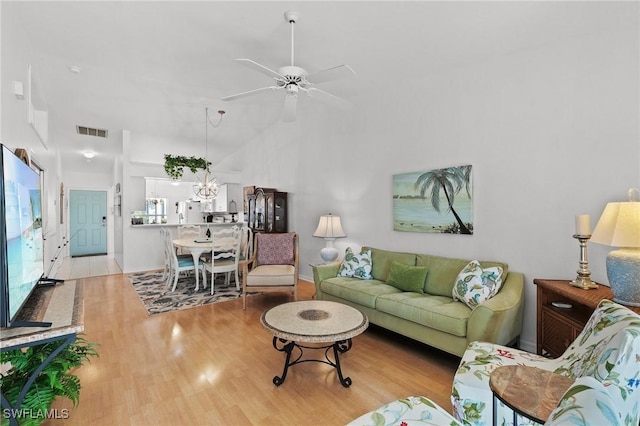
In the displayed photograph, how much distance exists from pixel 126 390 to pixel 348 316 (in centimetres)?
176

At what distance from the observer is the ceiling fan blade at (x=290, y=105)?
292 centimetres

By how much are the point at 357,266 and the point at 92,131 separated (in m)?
6.39

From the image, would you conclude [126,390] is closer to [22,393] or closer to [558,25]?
[22,393]

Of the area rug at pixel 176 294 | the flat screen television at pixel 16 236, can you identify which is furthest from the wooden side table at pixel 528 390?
the area rug at pixel 176 294

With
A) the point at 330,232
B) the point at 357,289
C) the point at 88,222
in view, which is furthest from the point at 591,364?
the point at 88,222

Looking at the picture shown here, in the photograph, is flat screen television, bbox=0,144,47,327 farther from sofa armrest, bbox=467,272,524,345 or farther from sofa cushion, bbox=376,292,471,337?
sofa armrest, bbox=467,272,524,345

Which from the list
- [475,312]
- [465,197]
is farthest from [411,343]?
[465,197]

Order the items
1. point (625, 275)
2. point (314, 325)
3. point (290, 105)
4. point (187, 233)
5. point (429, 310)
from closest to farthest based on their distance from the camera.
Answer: point (625, 275) < point (314, 325) < point (429, 310) < point (290, 105) < point (187, 233)

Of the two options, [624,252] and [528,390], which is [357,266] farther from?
[528,390]

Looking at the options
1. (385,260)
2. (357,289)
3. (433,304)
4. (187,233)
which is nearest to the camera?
(433,304)

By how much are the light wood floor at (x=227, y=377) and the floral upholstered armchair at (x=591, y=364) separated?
1.79 ft

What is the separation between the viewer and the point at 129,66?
153 inches

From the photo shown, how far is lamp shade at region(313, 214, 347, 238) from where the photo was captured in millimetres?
4516

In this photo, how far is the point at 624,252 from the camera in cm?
196
